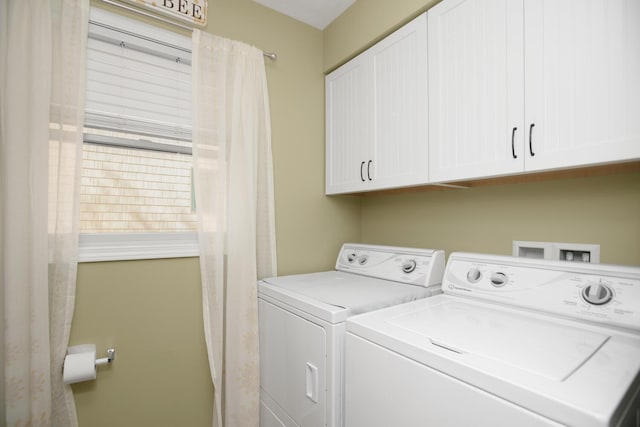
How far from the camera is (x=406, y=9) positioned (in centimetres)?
149

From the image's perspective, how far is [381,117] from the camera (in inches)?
66.4

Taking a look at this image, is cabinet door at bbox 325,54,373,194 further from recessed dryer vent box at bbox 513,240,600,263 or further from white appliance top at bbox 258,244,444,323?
recessed dryer vent box at bbox 513,240,600,263

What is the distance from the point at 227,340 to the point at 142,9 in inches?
67.3

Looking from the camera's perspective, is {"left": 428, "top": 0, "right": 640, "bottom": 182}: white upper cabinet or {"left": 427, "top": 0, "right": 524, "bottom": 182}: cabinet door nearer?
{"left": 428, "top": 0, "right": 640, "bottom": 182}: white upper cabinet

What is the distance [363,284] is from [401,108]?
939mm

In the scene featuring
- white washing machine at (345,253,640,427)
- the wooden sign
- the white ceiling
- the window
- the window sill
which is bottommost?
white washing machine at (345,253,640,427)

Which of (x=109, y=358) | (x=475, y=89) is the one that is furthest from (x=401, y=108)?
(x=109, y=358)

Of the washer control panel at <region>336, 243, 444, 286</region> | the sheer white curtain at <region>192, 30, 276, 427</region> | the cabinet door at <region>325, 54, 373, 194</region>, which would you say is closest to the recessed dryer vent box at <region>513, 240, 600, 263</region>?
the washer control panel at <region>336, 243, 444, 286</region>

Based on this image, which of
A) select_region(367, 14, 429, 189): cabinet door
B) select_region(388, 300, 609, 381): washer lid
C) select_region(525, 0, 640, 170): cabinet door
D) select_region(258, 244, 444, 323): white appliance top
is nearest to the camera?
select_region(388, 300, 609, 381): washer lid

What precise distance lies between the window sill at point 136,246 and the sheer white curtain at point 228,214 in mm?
125

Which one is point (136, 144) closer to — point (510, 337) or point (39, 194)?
point (39, 194)

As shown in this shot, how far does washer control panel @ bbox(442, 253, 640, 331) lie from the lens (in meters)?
0.93

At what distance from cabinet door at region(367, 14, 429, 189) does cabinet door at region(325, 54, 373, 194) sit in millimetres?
66

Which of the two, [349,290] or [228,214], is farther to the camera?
[228,214]
